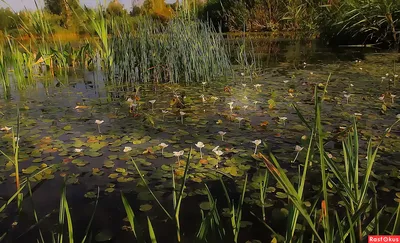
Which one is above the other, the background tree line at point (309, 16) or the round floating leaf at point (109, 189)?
the background tree line at point (309, 16)

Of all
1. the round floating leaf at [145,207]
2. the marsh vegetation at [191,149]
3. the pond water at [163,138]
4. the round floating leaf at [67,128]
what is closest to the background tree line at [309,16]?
the marsh vegetation at [191,149]

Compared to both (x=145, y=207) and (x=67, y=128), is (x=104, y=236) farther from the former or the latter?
(x=67, y=128)

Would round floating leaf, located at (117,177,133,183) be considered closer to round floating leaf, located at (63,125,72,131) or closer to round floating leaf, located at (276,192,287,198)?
round floating leaf, located at (276,192,287,198)

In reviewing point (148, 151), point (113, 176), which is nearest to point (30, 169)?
point (113, 176)

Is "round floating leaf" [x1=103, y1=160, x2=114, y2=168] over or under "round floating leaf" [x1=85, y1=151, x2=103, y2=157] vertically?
under

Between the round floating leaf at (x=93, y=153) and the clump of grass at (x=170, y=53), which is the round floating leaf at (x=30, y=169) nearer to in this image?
the round floating leaf at (x=93, y=153)

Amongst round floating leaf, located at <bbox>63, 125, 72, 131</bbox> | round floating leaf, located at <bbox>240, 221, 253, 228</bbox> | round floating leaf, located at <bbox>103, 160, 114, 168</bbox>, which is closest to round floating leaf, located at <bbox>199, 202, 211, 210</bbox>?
round floating leaf, located at <bbox>240, 221, 253, 228</bbox>

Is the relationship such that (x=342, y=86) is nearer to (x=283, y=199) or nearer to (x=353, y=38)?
(x=283, y=199)

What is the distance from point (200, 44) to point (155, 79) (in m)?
0.91

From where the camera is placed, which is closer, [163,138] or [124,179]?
[124,179]

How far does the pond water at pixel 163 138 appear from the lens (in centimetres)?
183

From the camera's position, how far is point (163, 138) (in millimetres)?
2834

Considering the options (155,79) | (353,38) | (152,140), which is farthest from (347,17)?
(152,140)

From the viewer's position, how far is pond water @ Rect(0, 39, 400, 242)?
1.83 m
